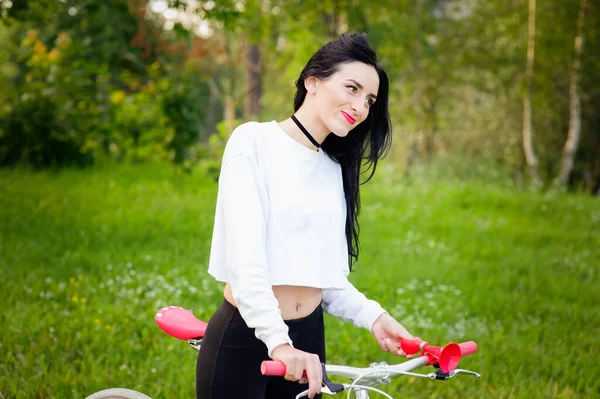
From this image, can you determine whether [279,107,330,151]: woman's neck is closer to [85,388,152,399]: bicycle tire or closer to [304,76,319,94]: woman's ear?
[304,76,319,94]: woman's ear

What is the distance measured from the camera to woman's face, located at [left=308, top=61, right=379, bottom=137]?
1.98m

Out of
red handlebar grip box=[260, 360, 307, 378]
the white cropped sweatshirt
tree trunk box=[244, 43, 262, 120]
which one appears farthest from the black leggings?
tree trunk box=[244, 43, 262, 120]

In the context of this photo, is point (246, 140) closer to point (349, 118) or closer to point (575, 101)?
point (349, 118)

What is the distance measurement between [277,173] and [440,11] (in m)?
23.2

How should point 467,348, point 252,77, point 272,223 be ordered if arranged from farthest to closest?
point 252,77 < point 272,223 < point 467,348

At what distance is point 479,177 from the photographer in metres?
16.6

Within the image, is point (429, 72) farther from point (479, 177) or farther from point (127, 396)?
point (127, 396)

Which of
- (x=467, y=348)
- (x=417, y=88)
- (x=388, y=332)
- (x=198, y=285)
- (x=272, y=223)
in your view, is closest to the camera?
(x=467, y=348)

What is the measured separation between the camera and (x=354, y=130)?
2248 millimetres

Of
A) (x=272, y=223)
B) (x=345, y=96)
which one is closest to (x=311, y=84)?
(x=345, y=96)

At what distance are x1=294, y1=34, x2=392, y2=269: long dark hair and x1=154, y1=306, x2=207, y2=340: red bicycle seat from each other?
0.58m

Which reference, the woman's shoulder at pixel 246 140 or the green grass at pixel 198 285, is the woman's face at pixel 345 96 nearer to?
the woman's shoulder at pixel 246 140

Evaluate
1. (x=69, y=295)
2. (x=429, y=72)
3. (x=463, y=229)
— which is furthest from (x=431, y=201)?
(x=429, y=72)

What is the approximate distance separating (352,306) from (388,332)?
16 cm
